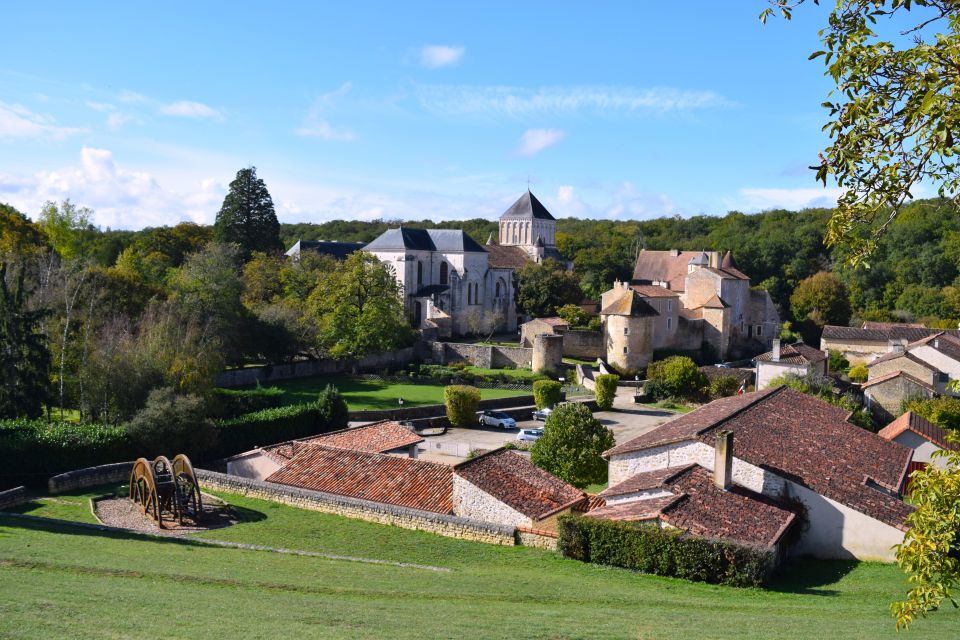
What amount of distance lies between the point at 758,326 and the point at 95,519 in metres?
52.6

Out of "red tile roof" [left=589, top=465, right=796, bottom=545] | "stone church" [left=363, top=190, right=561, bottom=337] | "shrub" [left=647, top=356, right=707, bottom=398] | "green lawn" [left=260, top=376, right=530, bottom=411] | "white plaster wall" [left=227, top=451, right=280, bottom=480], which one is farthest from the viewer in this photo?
"stone church" [left=363, top=190, right=561, bottom=337]

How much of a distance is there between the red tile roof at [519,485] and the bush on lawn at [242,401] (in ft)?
43.8

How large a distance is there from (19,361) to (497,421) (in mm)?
19029

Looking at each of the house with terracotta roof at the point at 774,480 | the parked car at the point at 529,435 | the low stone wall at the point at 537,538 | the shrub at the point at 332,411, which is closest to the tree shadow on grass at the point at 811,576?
the house with terracotta roof at the point at 774,480

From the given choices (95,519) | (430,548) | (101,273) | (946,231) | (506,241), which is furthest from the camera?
(506,241)

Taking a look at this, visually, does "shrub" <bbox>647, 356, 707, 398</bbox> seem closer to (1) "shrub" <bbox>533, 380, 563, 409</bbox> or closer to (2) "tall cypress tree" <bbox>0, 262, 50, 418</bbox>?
(1) "shrub" <bbox>533, 380, 563, 409</bbox>

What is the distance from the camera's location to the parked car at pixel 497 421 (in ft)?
118

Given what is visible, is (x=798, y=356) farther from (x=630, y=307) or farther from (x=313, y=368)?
(x=313, y=368)

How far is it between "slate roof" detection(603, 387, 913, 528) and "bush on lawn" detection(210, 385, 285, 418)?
1578 cm

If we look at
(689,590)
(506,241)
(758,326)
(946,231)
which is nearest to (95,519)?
(689,590)

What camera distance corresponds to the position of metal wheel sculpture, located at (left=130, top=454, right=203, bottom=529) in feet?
60.1

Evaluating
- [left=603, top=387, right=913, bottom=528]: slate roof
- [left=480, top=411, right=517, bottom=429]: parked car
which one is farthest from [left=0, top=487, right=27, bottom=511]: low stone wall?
[left=480, top=411, right=517, bottom=429]: parked car

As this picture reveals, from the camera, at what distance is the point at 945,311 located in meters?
64.4

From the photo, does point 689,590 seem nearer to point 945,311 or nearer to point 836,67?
point 836,67
